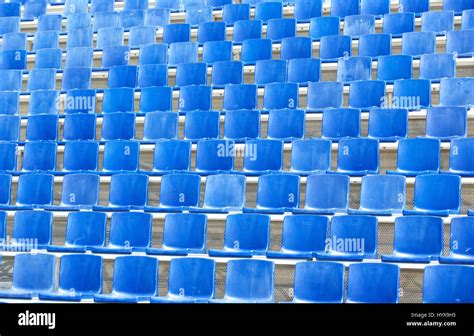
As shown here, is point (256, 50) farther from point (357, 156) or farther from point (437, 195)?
point (437, 195)

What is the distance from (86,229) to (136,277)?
0.44 meters

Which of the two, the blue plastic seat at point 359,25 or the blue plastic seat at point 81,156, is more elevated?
the blue plastic seat at point 359,25

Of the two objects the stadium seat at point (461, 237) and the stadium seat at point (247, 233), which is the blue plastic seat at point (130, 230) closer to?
the stadium seat at point (247, 233)

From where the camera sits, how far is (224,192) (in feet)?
9.51

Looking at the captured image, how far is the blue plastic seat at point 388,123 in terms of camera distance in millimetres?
3148

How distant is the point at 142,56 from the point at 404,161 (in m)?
1.90

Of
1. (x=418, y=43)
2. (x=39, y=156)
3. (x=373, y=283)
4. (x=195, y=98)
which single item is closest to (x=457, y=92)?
(x=418, y=43)

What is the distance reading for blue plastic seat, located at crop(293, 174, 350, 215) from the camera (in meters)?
2.77

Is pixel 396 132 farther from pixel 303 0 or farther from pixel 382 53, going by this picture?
pixel 303 0

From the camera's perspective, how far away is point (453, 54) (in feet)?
11.5

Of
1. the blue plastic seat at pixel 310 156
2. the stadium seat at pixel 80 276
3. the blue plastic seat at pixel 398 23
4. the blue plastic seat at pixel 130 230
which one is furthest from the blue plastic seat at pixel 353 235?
the blue plastic seat at pixel 398 23

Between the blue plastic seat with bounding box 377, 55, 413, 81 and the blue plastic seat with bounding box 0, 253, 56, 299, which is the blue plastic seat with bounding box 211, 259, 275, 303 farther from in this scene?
the blue plastic seat with bounding box 377, 55, 413, 81

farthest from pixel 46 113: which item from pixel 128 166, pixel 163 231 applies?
pixel 163 231

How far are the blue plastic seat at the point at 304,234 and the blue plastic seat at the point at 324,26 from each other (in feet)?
5.78
